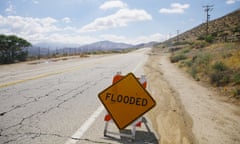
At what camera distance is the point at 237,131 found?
4609 millimetres

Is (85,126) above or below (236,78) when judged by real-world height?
below

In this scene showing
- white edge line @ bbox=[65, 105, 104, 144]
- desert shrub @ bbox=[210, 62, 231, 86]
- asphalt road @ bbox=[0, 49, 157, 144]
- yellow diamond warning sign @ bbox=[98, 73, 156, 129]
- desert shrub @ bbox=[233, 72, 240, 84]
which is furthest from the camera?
desert shrub @ bbox=[210, 62, 231, 86]

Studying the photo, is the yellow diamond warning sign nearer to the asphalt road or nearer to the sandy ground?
the asphalt road

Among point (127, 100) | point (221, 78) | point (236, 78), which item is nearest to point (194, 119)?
point (127, 100)

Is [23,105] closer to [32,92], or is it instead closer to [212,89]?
[32,92]

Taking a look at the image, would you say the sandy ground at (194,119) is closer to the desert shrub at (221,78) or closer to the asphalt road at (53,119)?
the asphalt road at (53,119)

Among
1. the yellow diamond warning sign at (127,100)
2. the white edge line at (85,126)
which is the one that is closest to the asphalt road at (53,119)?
the white edge line at (85,126)

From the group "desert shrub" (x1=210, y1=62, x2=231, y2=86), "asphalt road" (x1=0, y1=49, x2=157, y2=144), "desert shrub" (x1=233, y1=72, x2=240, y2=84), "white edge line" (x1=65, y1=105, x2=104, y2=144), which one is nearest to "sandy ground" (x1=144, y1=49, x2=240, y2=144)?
"asphalt road" (x1=0, y1=49, x2=157, y2=144)

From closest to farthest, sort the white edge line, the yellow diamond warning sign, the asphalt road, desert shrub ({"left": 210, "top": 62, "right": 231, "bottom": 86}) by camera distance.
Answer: the white edge line → the asphalt road → the yellow diamond warning sign → desert shrub ({"left": 210, "top": 62, "right": 231, "bottom": 86})

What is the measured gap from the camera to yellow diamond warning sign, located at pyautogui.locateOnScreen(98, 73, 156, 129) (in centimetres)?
419

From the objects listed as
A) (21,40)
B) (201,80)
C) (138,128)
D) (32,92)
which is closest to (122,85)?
(138,128)

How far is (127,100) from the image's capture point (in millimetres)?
4266

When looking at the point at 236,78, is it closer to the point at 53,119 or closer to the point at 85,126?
the point at 85,126

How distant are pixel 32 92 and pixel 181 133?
5.61 m
